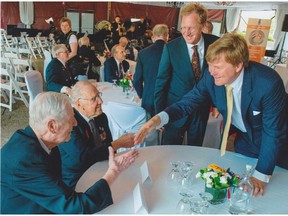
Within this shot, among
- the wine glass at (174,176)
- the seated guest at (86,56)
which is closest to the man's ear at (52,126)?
the wine glass at (174,176)

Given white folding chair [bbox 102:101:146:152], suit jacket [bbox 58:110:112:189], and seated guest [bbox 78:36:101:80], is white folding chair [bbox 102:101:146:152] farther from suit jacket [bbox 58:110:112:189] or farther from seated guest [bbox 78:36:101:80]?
seated guest [bbox 78:36:101:80]

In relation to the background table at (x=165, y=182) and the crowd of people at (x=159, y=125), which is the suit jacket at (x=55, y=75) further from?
the background table at (x=165, y=182)

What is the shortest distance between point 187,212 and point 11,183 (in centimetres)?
70

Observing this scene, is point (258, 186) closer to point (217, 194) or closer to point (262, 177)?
point (262, 177)

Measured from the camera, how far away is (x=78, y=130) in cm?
160

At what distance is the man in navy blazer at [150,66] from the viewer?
274cm

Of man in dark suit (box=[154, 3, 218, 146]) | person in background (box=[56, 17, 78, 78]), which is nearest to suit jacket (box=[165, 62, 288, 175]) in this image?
man in dark suit (box=[154, 3, 218, 146])

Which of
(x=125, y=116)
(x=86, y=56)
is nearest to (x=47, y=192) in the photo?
(x=125, y=116)

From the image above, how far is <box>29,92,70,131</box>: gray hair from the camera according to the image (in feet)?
3.76

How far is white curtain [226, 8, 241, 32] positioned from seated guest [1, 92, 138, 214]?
48.1 ft

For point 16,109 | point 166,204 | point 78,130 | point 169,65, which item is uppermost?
point 169,65

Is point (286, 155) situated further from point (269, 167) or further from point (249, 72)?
point (249, 72)

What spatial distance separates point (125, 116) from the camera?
2863mm

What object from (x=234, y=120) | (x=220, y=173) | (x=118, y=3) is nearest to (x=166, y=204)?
(x=220, y=173)
